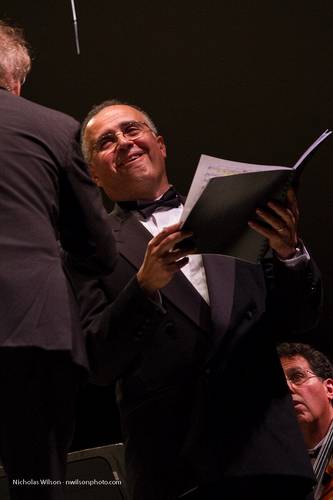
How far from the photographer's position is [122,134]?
2160 mm

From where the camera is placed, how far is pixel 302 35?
270 cm

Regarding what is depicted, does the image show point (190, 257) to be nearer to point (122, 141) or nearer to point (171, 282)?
point (171, 282)

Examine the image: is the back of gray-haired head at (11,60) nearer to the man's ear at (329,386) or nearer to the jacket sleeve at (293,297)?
the jacket sleeve at (293,297)

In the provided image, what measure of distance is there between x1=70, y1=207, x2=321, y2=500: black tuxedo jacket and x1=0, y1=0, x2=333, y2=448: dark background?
3.64 feet

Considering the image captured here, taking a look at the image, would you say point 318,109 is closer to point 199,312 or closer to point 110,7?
point 110,7

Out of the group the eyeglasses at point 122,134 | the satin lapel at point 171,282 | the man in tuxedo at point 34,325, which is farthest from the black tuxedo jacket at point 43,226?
the eyeglasses at point 122,134

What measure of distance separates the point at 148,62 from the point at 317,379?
1.25m

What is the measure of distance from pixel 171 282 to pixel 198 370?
210mm

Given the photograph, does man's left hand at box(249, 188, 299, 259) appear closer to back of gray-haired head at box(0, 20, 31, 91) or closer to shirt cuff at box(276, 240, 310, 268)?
shirt cuff at box(276, 240, 310, 268)

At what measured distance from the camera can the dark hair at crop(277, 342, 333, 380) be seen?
8.55ft

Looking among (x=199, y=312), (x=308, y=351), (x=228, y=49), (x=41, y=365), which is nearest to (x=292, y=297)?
(x=199, y=312)

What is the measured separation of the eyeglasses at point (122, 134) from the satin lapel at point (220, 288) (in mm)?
466

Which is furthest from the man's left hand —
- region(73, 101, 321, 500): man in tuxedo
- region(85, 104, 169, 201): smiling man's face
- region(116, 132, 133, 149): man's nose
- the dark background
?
the dark background

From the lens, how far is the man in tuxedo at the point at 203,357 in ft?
5.35
